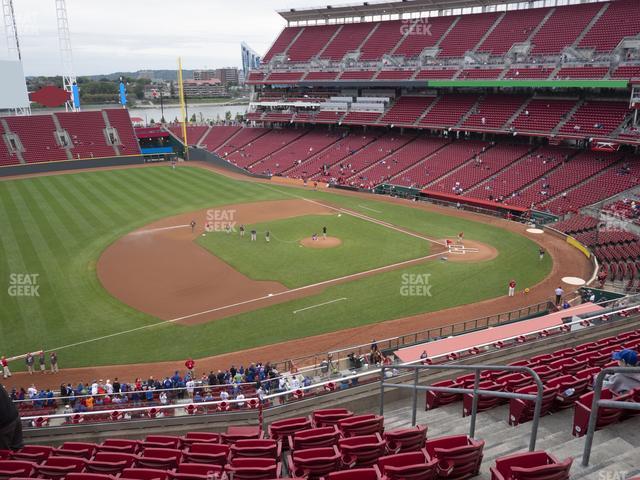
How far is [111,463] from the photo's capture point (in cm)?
870

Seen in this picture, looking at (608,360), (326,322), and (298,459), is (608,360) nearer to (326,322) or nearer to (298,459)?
(298,459)

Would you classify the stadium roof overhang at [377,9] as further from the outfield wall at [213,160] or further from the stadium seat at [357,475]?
the stadium seat at [357,475]

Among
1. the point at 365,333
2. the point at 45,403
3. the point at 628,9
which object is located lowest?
the point at 365,333

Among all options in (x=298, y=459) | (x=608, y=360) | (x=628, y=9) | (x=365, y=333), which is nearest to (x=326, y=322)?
(x=365, y=333)

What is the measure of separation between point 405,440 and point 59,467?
591cm

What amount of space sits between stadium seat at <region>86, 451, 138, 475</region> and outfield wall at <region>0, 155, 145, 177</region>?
66863 mm

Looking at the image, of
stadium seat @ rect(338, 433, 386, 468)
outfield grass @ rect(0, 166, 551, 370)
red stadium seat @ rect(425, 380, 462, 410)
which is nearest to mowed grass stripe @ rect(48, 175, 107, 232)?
outfield grass @ rect(0, 166, 551, 370)

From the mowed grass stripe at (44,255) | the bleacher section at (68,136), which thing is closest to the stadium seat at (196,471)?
the mowed grass stripe at (44,255)

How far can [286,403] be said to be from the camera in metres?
13.0

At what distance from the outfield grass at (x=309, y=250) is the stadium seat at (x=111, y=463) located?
2120cm

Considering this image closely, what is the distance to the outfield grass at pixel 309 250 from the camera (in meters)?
32.5

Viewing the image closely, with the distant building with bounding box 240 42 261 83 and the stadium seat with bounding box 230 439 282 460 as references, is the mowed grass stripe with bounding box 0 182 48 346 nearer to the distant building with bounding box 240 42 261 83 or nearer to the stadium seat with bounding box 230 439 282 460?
the stadium seat with bounding box 230 439 282 460

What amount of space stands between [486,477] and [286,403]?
21.6 ft

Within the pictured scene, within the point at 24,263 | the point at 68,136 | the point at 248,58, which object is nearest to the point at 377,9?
the point at 248,58
